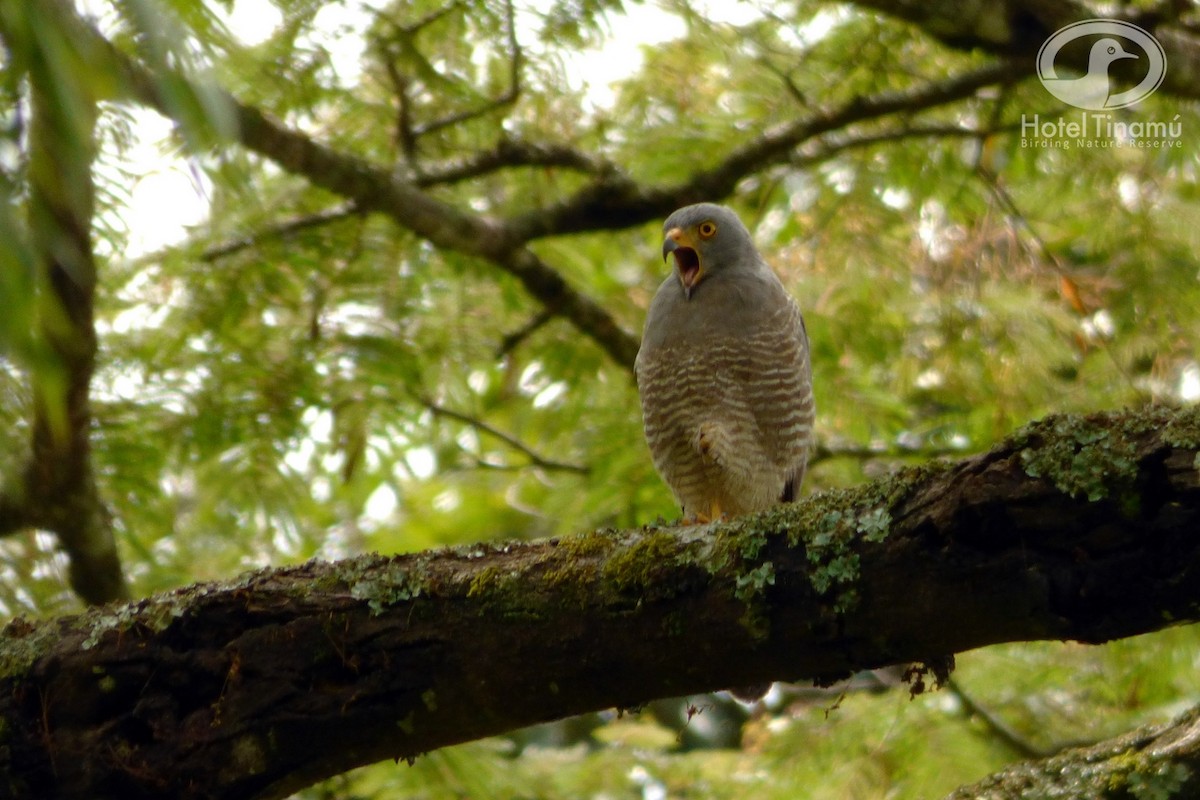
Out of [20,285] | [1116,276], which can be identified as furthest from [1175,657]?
[20,285]

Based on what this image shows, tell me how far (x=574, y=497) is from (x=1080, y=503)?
469 centimetres

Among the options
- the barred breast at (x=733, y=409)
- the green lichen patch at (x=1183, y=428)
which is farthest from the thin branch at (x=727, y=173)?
the green lichen patch at (x=1183, y=428)

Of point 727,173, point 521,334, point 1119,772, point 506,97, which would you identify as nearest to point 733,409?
point 727,173

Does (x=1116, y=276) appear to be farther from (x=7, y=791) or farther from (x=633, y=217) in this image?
(x=7, y=791)

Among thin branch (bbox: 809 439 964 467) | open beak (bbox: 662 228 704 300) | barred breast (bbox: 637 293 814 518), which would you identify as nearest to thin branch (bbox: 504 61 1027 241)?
open beak (bbox: 662 228 704 300)

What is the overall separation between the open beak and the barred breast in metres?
0.36

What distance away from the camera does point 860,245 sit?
654cm

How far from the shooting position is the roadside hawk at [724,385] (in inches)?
201

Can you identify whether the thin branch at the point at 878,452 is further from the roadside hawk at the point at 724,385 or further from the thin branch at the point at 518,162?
the thin branch at the point at 518,162

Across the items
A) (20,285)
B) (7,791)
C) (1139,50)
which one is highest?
(1139,50)

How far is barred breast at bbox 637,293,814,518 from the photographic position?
16.7 ft

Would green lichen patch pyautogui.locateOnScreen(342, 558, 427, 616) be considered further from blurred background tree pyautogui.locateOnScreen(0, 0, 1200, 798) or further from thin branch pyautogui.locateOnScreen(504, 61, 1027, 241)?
thin branch pyautogui.locateOnScreen(504, 61, 1027, 241)

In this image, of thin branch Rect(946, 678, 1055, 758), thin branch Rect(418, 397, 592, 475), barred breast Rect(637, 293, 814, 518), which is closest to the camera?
barred breast Rect(637, 293, 814, 518)

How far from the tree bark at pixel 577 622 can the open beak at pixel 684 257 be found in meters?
2.61
